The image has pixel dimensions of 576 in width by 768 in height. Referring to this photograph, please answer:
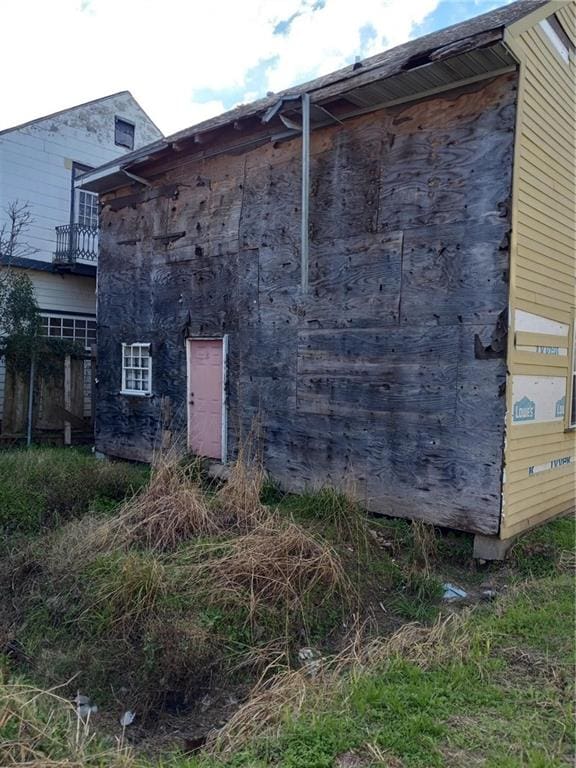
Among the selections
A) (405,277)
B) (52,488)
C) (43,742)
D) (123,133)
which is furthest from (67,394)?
(43,742)

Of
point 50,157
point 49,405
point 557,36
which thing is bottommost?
point 49,405

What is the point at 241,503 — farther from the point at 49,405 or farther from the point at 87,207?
the point at 87,207

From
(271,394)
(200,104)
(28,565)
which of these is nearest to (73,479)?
(28,565)

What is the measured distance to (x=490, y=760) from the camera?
2.54 meters

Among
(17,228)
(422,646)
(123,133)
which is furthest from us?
(123,133)

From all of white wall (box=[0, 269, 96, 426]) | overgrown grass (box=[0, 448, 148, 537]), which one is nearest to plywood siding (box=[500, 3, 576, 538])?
overgrown grass (box=[0, 448, 148, 537])

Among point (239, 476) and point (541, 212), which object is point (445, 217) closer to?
point (541, 212)

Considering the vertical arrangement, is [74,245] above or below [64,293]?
above

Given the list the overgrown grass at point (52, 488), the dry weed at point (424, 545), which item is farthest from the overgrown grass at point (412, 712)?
the overgrown grass at point (52, 488)

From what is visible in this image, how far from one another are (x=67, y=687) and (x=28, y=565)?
5.25ft

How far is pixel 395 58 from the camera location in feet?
21.5

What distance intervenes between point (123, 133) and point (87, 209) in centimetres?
273

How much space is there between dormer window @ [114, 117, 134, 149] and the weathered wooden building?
7.30 meters

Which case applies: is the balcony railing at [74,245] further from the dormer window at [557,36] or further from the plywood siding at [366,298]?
the dormer window at [557,36]
